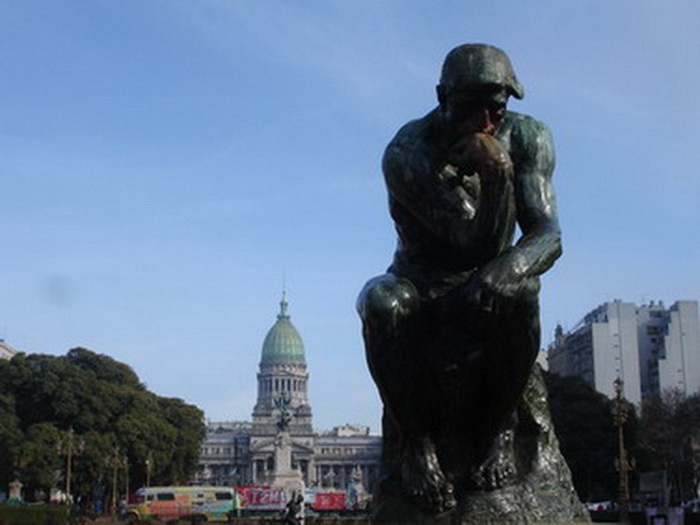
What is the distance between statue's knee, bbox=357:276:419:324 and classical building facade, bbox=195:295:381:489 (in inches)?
5621

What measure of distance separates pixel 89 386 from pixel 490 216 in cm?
6337

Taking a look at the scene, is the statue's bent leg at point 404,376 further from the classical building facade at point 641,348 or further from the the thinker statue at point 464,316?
the classical building facade at point 641,348

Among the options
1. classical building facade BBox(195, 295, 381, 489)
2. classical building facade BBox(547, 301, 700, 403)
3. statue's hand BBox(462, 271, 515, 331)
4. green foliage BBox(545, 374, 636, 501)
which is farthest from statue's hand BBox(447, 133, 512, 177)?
classical building facade BBox(195, 295, 381, 489)

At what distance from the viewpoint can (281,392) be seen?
15975cm

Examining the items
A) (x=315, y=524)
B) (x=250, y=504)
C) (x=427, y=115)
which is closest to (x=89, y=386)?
(x=250, y=504)

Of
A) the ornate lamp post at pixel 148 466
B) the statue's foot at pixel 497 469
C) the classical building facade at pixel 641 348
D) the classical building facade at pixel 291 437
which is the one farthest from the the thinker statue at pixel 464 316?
the classical building facade at pixel 291 437

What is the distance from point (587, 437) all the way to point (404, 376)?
172 feet

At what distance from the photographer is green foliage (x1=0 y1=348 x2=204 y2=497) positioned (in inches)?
2293

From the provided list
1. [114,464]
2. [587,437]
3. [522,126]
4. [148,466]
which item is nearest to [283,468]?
[148,466]

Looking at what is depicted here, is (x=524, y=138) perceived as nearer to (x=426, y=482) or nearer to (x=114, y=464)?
(x=426, y=482)

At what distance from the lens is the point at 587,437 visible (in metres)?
54.8

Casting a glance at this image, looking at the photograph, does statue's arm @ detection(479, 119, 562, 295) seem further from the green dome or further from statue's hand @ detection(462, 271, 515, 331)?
the green dome

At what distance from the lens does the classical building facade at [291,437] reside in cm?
14912

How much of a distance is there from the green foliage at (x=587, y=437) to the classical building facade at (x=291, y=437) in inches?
3608
